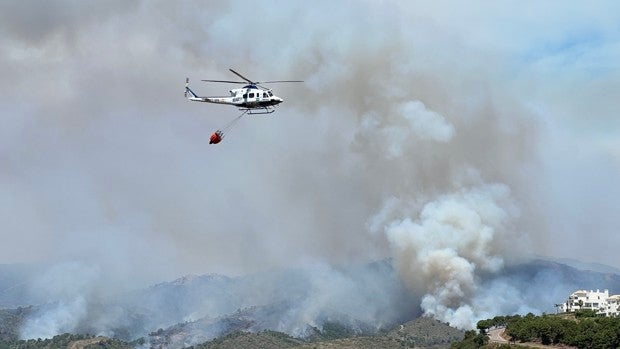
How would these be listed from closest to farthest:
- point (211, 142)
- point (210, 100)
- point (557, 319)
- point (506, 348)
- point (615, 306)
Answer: point (211, 142), point (210, 100), point (506, 348), point (557, 319), point (615, 306)

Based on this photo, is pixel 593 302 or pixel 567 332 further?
pixel 593 302

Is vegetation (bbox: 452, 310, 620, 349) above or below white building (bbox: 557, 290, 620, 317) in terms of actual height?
below

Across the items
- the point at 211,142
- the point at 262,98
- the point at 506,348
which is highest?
the point at 262,98

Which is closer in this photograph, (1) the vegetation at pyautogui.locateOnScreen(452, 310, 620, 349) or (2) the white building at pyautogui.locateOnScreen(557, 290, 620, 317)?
(1) the vegetation at pyautogui.locateOnScreen(452, 310, 620, 349)

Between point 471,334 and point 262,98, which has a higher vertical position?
point 262,98

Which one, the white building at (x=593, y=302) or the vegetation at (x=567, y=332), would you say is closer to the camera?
the vegetation at (x=567, y=332)

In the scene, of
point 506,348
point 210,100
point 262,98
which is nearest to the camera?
point 262,98

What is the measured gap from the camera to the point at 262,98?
335ft

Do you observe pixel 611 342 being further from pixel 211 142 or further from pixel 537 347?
pixel 211 142

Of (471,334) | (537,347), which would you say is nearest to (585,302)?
(471,334)

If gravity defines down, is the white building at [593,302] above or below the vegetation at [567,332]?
above

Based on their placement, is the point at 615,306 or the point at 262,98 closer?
the point at 262,98

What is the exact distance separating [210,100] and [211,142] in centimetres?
1864

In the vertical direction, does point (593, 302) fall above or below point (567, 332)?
above
